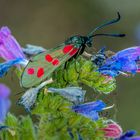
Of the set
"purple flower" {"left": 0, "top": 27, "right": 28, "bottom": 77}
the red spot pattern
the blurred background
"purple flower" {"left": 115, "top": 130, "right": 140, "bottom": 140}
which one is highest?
the blurred background

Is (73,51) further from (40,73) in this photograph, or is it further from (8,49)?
(8,49)

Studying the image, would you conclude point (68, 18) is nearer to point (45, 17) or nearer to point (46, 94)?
point (45, 17)

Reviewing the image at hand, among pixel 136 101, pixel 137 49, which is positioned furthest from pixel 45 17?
pixel 137 49

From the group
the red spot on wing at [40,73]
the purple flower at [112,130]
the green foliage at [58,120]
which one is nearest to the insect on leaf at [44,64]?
the red spot on wing at [40,73]

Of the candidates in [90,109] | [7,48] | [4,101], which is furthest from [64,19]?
[90,109]

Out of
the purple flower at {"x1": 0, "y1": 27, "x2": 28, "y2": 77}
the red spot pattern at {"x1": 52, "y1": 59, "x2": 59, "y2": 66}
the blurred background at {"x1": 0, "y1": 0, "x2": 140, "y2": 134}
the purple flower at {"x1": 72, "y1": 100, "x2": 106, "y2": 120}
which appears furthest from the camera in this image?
the blurred background at {"x1": 0, "y1": 0, "x2": 140, "y2": 134}

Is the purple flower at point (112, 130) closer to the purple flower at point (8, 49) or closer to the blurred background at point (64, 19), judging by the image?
the purple flower at point (8, 49)

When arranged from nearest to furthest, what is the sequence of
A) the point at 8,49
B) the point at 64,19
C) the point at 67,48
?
the point at 67,48, the point at 8,49, the point at 64,19

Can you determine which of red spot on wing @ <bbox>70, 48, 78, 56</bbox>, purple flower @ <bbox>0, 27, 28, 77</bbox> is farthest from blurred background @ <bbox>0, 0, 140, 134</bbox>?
red spot on wing @ <bbox>70, 48, 78, 56</bbox>

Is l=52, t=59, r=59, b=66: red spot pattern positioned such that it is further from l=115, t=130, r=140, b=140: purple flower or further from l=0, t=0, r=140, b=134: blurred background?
l=0, t=0, r=140, b=134: blurred background
